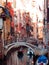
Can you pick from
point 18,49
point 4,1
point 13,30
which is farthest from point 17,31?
point 4,1

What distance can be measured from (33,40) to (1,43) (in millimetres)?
728

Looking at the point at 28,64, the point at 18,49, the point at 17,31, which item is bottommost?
the point at 28,64

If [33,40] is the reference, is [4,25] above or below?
above

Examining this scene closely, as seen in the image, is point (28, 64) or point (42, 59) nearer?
point (42, 59)

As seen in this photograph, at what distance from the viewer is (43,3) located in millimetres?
5207

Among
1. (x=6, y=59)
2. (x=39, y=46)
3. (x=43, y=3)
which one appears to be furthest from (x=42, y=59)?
(x=43, y=3)

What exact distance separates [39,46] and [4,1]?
4.24ft

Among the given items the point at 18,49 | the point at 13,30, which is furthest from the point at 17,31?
the point at 18,49

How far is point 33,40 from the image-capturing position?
5188 mm

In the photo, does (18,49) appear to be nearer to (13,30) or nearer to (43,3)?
(13,30)

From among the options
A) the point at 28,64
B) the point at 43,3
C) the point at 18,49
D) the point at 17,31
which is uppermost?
the point at 43,3

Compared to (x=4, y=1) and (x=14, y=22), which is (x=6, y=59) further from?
(x=4, y=1)

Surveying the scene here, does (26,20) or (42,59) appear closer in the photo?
(42,59)

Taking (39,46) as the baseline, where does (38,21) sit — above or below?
above
